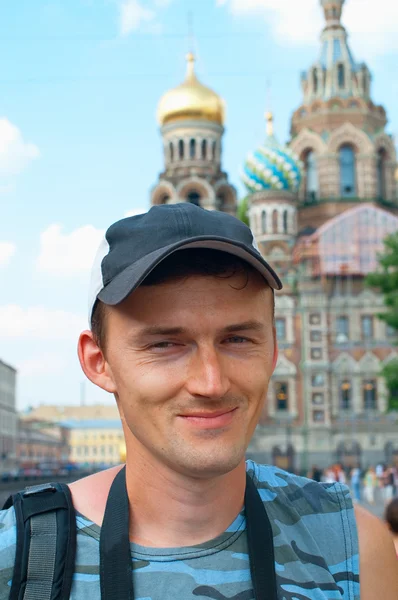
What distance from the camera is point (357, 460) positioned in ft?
141

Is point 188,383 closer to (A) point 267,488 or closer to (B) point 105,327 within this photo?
(B) point 105,327

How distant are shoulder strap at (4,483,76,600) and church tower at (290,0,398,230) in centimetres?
4711

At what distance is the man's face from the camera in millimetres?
1955

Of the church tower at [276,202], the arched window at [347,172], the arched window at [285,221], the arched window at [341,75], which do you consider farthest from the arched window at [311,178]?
the arched window at [341,75]

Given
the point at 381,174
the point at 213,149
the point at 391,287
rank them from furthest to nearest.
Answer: the point at 213,149, the point at 381,174, the point at 391,287

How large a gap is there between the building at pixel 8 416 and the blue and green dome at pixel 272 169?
31420 millimetres

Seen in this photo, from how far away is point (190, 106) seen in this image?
2002 inches

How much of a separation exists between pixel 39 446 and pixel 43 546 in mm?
92830

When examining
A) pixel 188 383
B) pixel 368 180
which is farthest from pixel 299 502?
pixel 368 180

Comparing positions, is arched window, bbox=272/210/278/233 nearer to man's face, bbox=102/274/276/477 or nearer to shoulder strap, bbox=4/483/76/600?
man's face, bbox=102/274/276/477

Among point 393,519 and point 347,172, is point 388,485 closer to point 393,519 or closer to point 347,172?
point 393,519

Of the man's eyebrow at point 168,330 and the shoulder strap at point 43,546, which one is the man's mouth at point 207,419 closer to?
the man's eyebrow at point 168,330

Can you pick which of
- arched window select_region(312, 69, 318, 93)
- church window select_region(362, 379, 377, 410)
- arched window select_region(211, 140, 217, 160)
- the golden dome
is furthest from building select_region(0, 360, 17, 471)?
arched window select_region(312, 69, 318, 93)

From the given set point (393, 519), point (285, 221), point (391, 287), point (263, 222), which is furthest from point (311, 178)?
point (393, 519)
